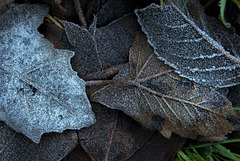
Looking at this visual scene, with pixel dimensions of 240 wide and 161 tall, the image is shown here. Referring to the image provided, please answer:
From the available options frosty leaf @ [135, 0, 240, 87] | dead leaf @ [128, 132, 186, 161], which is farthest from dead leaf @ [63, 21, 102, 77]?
dead leaf @ [128, 132, 186, 161]

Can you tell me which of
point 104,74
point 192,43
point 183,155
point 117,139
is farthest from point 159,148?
point 192,43

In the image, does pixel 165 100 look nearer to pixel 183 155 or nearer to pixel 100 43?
pixel 183 155

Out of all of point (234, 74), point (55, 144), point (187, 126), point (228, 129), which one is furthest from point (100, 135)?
point (234, 74)

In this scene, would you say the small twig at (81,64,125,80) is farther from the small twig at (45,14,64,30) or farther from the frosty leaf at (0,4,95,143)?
the small twig at (45,14,64,30)

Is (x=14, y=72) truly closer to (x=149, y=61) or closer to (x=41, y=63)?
(x=41, y=63)

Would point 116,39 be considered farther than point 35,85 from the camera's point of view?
Yes

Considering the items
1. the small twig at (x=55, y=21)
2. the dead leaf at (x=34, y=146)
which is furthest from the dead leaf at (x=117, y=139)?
the small twig at (x=55, y=21)
